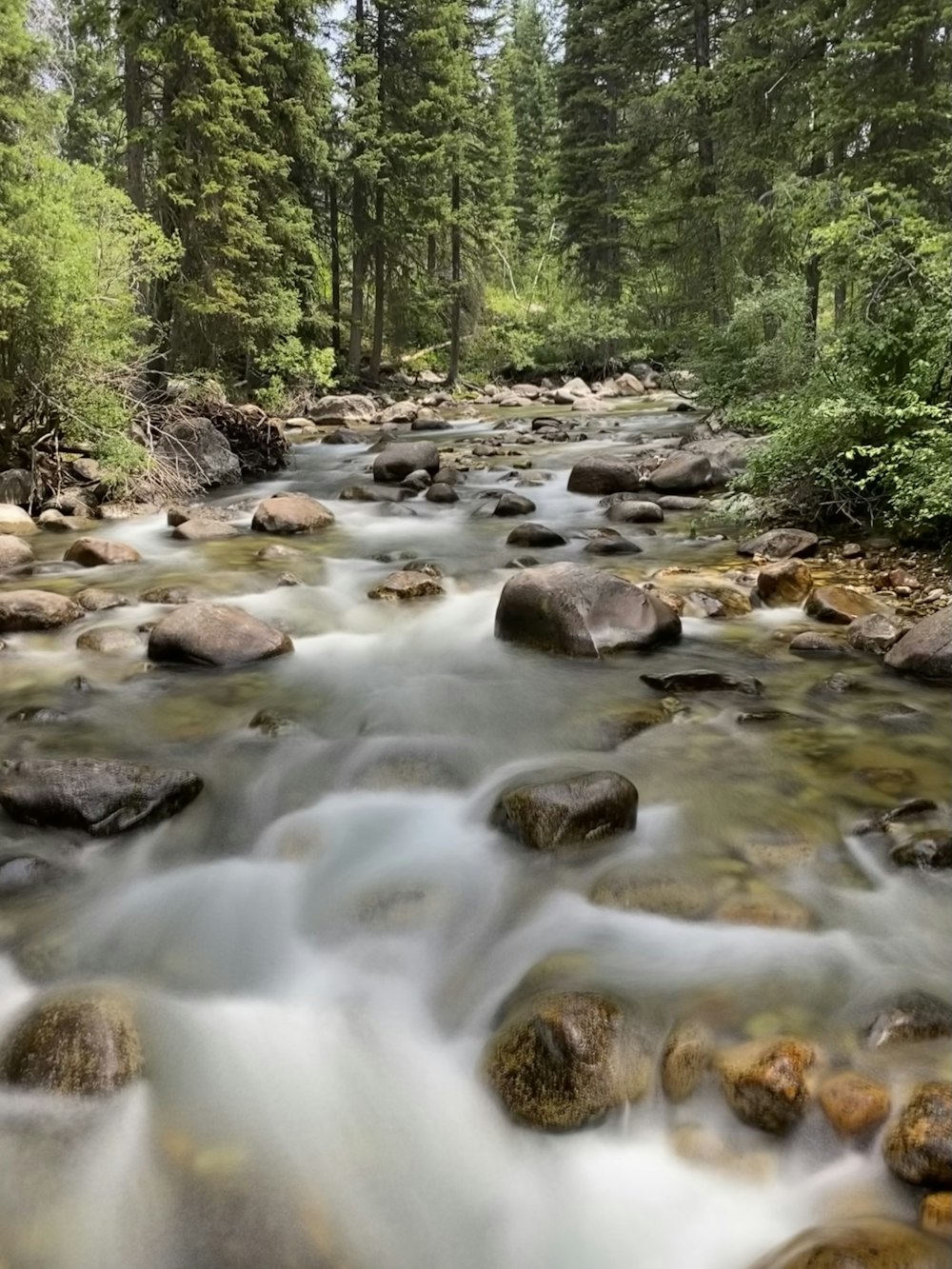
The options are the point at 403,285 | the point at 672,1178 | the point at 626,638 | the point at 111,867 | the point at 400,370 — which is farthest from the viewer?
the point at 400,370

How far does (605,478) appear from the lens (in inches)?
485

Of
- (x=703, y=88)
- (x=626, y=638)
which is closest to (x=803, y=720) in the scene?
(x=626, y=638)

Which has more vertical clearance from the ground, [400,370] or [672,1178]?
[400,370]

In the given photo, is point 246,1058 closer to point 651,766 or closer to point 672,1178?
point 672,1178

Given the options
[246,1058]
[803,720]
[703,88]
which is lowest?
[246,1058]

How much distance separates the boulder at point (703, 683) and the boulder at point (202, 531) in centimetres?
629

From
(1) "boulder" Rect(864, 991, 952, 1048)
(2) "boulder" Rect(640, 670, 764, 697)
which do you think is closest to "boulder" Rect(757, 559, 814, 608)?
(2) "boulder" Rect(640, 670, 764, 697)

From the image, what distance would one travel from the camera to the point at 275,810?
4457 millimetres

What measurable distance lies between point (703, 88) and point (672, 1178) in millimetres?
19112

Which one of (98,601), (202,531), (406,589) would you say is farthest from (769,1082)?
(202,531)

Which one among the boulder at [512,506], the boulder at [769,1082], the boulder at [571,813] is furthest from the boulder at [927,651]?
the boulder at [512,506]

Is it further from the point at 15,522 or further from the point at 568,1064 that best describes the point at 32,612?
the point at 568,1064

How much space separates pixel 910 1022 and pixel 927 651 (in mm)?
3264

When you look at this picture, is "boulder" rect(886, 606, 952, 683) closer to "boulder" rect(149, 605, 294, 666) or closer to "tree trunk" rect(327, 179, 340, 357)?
"boulder" rect(149, 605, 294, 666)
